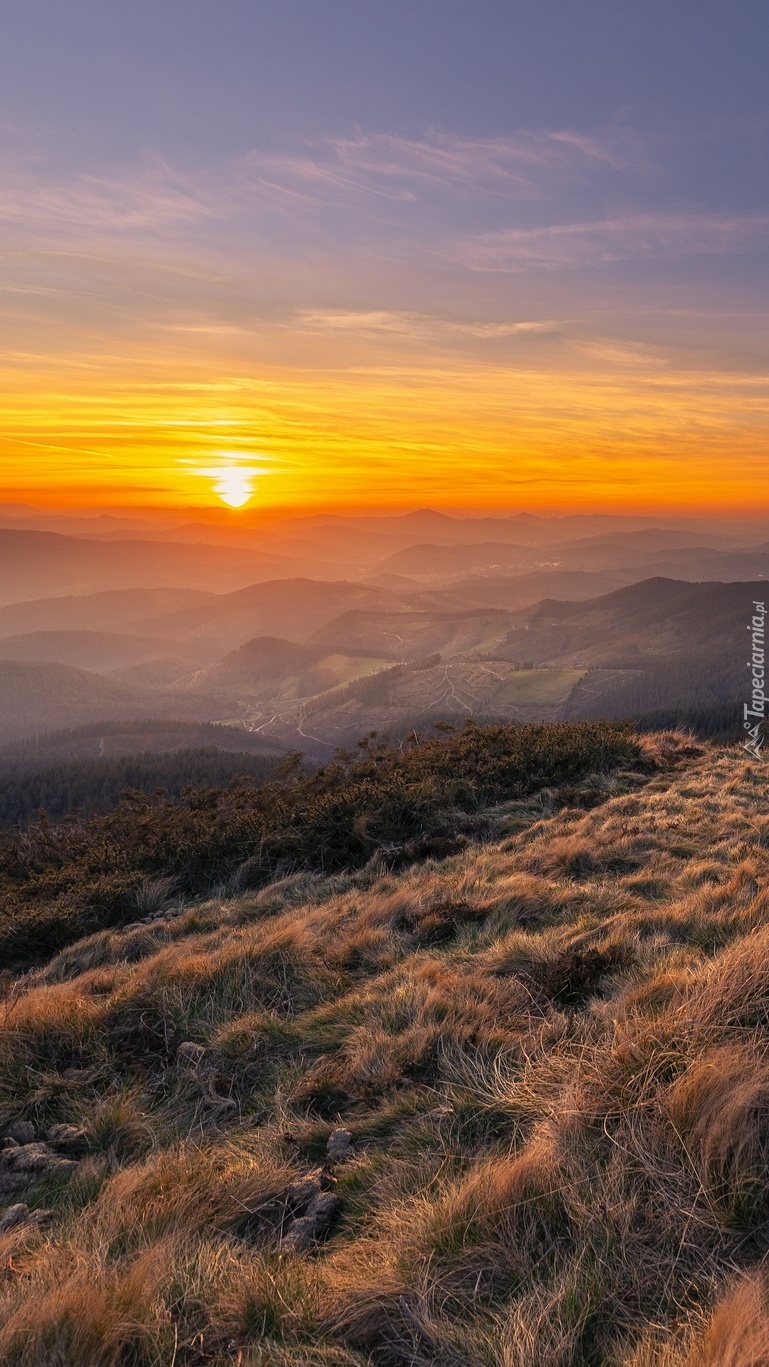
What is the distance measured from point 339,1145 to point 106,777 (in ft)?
337

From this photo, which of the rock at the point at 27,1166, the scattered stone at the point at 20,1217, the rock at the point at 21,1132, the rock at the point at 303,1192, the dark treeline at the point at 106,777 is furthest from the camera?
the dark treeline at the point at 106,777

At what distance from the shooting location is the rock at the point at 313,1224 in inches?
129

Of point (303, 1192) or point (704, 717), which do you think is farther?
point (704, 717)

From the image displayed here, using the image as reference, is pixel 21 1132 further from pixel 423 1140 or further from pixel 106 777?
pixel 106 777

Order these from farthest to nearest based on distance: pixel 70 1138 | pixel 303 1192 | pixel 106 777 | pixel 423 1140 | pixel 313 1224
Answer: pixel 106 777
pixel 70 1138
pixel 423 1140
pixel 303 1192
pixel 313 1224

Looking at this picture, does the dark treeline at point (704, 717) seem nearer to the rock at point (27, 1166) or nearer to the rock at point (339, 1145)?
the rock at point (339, 1145)

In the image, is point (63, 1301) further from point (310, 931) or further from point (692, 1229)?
point (310, 931)

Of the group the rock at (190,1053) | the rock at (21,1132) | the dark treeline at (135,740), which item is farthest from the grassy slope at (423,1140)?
the dark treeline at (135,740)

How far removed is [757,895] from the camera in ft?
20.0

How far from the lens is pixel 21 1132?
4.68 metres

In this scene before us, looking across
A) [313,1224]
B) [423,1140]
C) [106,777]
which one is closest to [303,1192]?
[313,1224]

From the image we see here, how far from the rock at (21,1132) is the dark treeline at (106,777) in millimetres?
80992

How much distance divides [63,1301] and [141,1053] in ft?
9.74

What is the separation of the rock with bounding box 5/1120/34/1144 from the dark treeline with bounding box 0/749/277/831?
81.0 m
